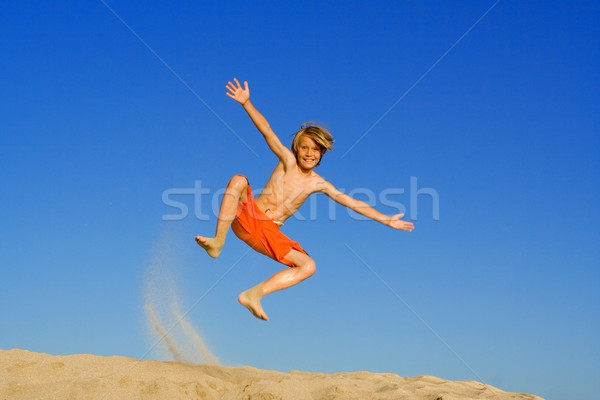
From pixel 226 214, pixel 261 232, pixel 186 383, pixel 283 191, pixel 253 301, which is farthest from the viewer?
pixel 186 383

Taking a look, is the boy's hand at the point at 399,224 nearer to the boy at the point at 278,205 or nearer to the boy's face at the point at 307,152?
the boy at the point at 278,205

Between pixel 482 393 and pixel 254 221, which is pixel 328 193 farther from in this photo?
pixel 482 393

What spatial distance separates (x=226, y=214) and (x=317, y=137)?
5.32 feet

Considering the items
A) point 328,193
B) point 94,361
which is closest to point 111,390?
point 94,361

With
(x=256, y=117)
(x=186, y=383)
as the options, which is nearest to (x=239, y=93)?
(x=256, y=117)

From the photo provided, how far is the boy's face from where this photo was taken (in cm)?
773

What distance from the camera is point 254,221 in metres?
7.54

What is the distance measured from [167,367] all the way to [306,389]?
2.15 m

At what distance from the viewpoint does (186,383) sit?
25.8 feet

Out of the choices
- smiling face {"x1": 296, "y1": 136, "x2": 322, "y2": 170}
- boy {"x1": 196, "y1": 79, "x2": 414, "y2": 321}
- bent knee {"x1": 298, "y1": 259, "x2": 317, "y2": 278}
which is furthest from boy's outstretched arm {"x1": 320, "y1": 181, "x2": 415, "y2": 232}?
bent knee {"x1": 298, "y1": 259, "x2": 317, "y2": 278}

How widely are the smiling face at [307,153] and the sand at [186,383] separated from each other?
2978mm

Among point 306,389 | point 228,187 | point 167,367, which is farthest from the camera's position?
point 167,367

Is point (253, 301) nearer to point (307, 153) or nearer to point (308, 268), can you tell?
point (308, 268)

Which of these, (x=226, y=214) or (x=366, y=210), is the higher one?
(x=366, y=210)
